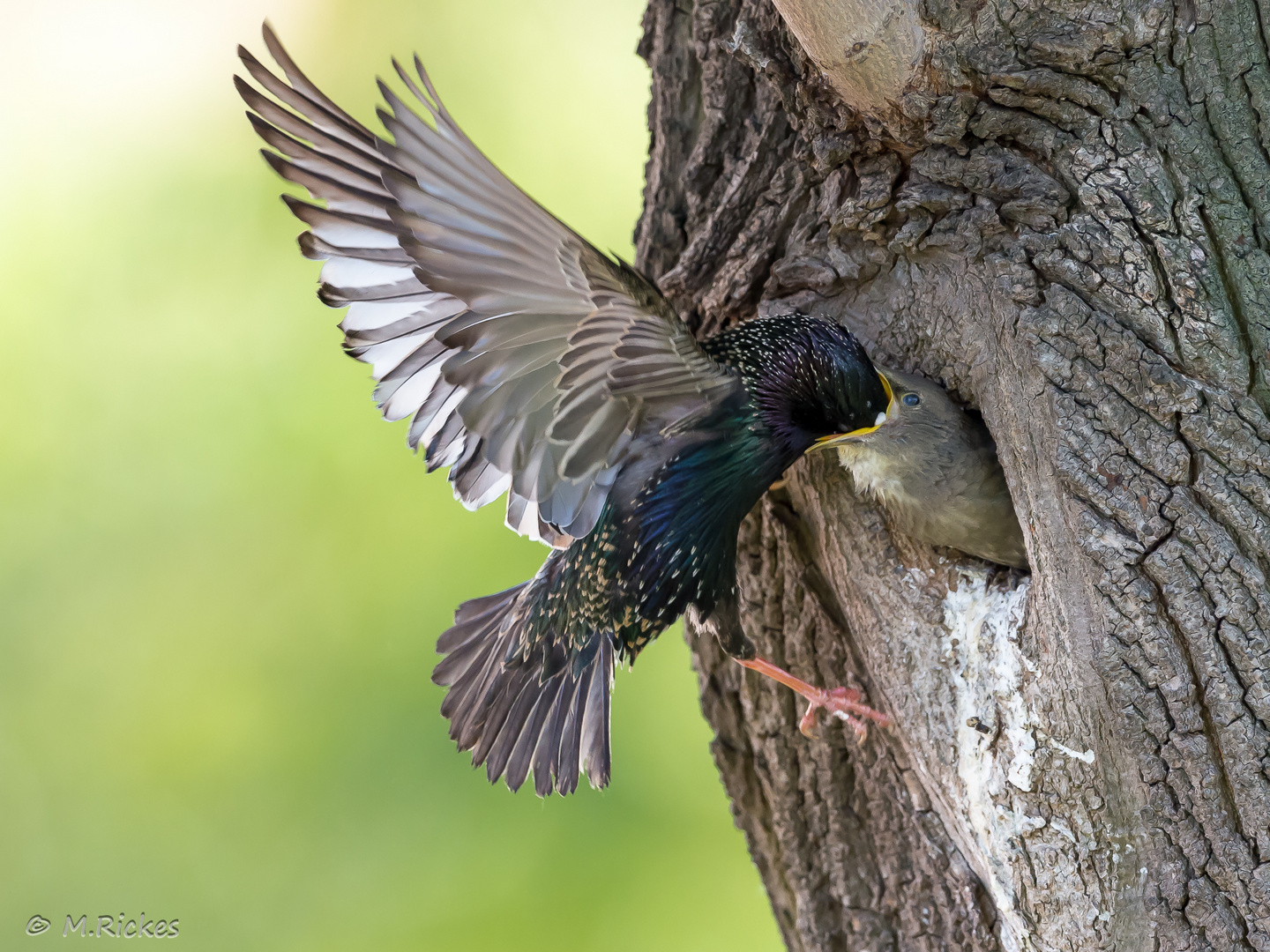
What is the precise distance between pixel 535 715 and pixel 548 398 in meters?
0.80

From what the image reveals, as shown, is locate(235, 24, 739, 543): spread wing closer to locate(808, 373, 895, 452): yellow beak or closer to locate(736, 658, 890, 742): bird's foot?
locate(808, 373, 895, 452): yellow beak

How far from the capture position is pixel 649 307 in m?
1.74

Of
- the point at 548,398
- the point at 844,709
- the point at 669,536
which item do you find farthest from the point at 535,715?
the point at 548,398

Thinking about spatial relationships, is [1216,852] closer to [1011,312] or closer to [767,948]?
[1011,312]

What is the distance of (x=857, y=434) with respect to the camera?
204cm

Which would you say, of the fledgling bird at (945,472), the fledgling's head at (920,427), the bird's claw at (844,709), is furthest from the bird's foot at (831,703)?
the fledgling's head at (920,427)

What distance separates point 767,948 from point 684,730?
0.95m

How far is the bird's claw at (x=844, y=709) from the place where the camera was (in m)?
2.22

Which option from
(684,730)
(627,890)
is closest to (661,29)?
(684,730)

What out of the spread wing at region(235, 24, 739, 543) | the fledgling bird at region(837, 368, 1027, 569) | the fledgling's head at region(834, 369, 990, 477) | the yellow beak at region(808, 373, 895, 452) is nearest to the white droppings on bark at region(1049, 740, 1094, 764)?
the fledgling bird at region(837, 368, 1027, 569)

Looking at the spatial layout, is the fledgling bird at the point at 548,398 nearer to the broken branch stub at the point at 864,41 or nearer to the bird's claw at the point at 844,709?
the bird's claw at the point at 844,709

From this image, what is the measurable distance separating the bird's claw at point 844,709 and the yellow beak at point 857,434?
0.53 metres

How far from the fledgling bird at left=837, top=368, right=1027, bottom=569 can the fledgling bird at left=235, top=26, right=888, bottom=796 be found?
0.08 metres

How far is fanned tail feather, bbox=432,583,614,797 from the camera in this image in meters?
2.29
